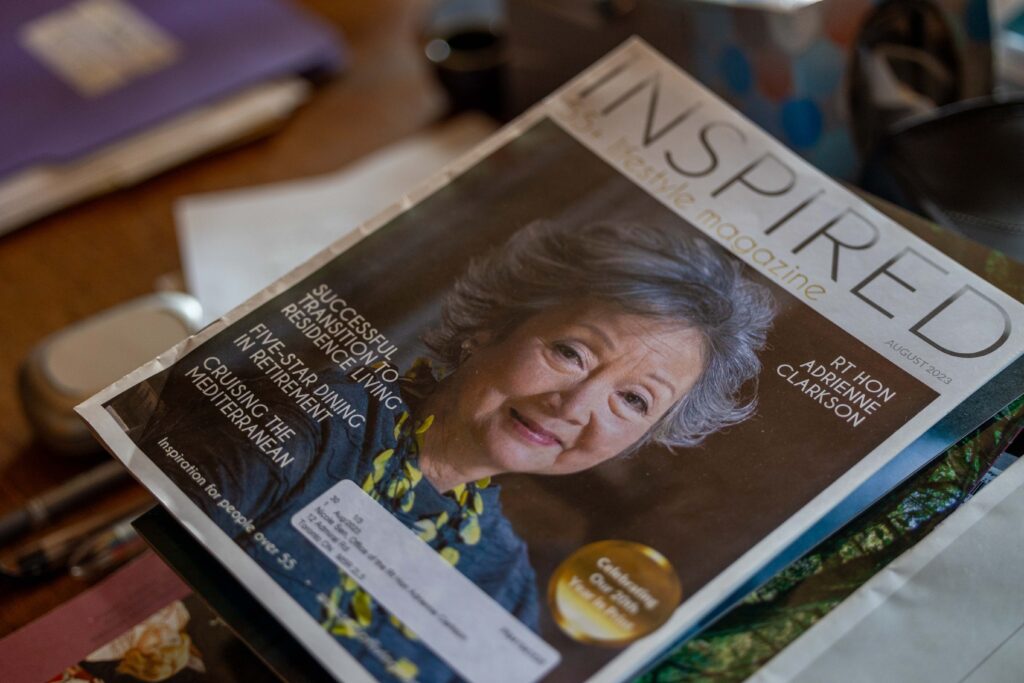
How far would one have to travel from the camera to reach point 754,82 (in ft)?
1.99

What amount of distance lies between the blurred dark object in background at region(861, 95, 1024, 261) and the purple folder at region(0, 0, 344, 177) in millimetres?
472

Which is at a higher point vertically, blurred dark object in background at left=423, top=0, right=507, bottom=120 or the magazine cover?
blurred dark object in background at left=423, top=0, right=507, bottom=120

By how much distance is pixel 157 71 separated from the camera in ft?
2.63

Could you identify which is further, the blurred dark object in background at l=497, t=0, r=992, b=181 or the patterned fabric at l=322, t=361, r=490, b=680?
the blurred dark object in background at l=497, t=0, r=992, b=181

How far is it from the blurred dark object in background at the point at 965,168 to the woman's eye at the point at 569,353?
0.21 metres

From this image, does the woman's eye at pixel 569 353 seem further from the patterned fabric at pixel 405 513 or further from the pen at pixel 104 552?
the pen at pixel 104 552

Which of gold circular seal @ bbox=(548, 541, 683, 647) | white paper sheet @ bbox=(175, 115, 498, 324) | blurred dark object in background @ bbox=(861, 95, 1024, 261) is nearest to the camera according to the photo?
gold circular seal @ bbox=(548, 541, 683, 647)

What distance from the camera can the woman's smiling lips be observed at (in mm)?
435

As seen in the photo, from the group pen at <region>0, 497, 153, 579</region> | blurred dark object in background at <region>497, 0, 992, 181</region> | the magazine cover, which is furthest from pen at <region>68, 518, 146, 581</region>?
blurred dark object in background at <region>497, 0, 992, 181</region>

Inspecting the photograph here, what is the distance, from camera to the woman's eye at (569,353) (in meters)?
0.46

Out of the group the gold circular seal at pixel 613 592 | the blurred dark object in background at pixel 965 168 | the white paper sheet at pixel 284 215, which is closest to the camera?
the gold circular seal at pixel 613 592

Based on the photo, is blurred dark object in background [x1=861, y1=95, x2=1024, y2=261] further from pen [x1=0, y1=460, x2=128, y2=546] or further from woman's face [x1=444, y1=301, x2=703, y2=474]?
pen [x1=0, y1=460, x2=128, y2=546]

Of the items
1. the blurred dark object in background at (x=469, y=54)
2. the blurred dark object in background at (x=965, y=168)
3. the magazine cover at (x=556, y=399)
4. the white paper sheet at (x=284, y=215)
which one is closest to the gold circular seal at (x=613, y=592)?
the magazine cover at (x=556, y=399)

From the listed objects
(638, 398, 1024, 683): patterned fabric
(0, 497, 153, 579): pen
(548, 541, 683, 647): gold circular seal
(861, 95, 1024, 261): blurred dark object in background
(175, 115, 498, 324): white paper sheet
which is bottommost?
(638, 398, 1024, 683): patterned fabric
